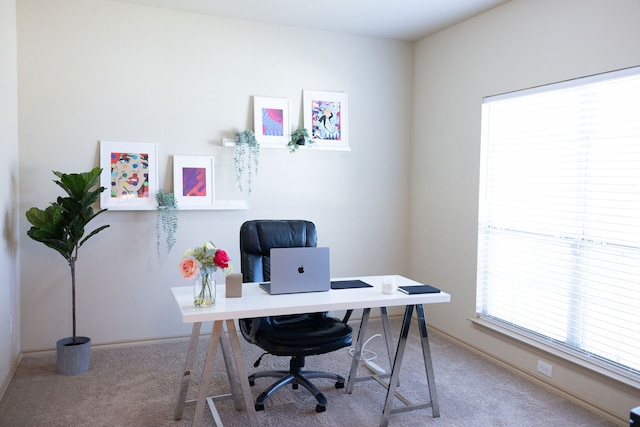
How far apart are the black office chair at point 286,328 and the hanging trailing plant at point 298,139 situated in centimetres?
115

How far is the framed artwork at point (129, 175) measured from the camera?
3912 mm

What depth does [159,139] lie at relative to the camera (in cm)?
408

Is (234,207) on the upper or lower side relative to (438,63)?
lower

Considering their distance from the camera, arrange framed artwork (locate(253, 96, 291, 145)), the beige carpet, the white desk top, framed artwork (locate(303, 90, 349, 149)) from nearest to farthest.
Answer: the white desk top
the beige carpet
framed artwork (locate(253, 96, 291, 145))
framed artwork (locate(303, 90, 349, 149))

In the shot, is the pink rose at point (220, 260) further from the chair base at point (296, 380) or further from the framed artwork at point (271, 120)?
the framed artwork at point (271, 120)

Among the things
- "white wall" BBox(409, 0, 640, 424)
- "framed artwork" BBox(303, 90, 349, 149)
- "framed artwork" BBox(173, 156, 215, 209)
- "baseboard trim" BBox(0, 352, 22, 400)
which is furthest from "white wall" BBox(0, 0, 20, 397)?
"white wall" BBox(409, 0, 640, 424)

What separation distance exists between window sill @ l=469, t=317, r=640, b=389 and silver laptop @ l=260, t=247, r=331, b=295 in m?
1.66

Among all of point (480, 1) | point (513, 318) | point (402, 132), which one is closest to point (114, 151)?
point (402, 132)

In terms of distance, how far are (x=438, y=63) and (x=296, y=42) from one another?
A: 134cm

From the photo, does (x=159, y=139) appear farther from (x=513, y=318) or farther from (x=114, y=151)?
(x=513, y=318)

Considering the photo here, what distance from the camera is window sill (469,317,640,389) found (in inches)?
113

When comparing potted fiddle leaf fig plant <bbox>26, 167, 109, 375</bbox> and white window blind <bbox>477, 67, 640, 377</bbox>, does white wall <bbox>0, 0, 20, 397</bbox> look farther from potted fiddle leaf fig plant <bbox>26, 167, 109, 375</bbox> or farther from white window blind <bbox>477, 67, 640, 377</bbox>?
white window blind <bbox>477, 67, 640, 377</bbox>

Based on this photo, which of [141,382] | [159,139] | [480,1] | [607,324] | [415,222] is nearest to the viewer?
[607,324]

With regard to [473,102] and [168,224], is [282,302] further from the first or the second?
[473,102]
